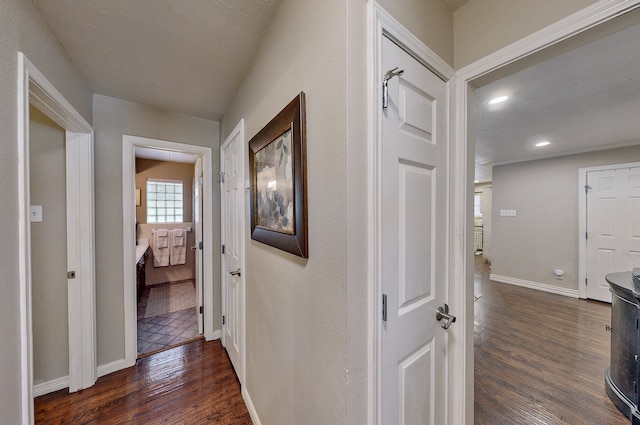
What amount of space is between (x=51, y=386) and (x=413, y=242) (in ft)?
9.34

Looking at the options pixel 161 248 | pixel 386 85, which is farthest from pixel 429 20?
pixel 161 248

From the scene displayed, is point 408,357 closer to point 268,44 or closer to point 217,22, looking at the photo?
point 268,44

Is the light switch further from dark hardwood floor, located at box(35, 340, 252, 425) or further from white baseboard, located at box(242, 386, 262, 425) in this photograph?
white baseboard, located at box(242, 386, 262, 425)

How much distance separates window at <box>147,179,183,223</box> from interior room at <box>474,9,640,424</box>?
4829 mm

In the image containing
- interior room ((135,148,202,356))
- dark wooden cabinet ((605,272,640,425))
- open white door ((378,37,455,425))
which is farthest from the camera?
interior room ((135,148,202,356))

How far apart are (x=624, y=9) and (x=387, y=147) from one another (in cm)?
81

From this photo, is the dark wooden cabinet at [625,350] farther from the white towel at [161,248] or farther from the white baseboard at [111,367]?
the white towel at [161,248]

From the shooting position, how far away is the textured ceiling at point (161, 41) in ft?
3.70

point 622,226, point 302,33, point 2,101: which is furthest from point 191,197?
point 622,226

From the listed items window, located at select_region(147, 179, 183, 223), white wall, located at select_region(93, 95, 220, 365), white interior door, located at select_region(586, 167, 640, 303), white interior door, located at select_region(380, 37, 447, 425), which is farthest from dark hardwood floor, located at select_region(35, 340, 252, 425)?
white interior door, located at select_region(586, 167, 640, 303)

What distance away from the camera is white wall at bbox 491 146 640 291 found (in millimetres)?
3869

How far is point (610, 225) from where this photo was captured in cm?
353

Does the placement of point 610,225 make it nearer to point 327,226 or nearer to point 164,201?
point 327,226

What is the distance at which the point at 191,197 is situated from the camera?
454 centimetres
